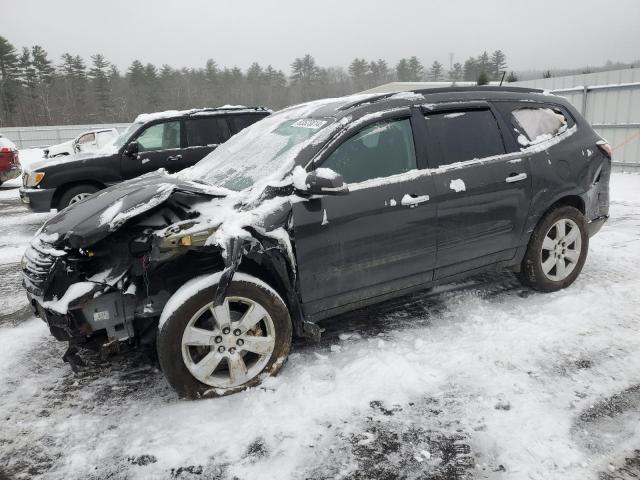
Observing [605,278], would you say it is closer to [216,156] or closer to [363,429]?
[363,429]

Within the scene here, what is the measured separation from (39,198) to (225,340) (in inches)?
254

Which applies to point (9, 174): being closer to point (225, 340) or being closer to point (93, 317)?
point (93, 317)

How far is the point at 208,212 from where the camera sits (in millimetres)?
2900

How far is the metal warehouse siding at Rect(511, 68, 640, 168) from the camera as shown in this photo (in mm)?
11609

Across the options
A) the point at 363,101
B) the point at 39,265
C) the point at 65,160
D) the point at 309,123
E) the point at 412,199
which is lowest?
the point at 39,265

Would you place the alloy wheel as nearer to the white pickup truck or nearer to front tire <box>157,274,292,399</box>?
front tire <box>157,274,292,399</box>

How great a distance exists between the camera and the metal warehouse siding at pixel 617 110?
457 inches

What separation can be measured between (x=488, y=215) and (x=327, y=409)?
1.99 metres

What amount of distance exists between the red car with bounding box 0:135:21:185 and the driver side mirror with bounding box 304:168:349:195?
13.1 meters

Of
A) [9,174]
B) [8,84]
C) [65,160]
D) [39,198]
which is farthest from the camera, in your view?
[8,84]

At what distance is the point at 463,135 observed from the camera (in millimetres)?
3652

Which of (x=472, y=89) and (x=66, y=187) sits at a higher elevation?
(x=472, y=89)

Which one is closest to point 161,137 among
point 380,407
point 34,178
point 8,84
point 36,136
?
point 34,178

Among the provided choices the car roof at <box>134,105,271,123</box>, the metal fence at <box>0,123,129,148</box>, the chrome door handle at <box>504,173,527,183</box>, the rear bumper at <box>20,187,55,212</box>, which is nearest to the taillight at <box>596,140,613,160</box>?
the chrome door handle at <box>504,173,527,183</box>
